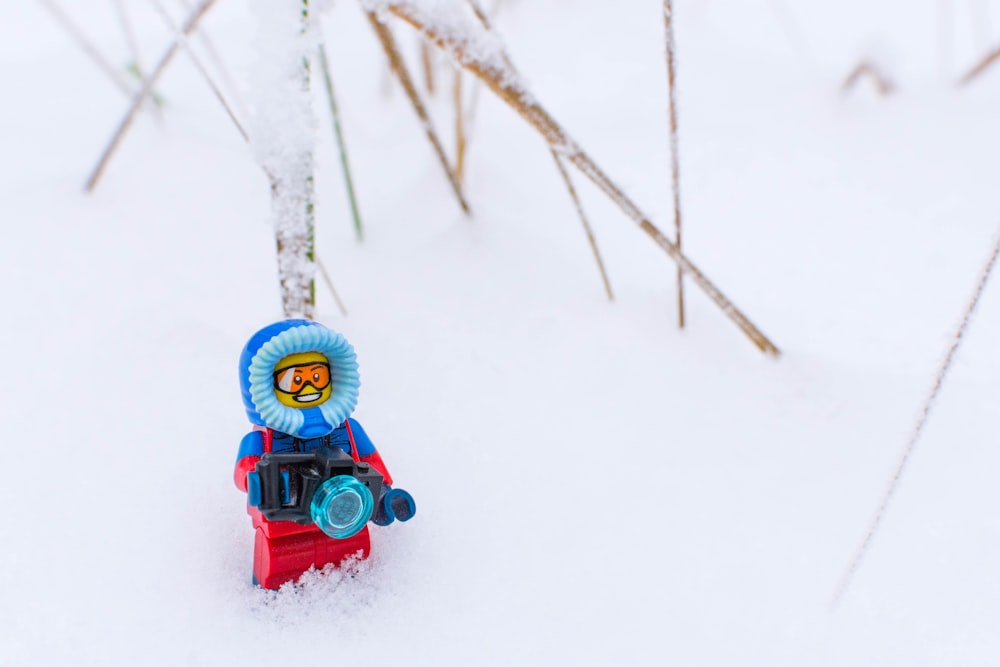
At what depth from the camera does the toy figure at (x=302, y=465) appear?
627 millimetres

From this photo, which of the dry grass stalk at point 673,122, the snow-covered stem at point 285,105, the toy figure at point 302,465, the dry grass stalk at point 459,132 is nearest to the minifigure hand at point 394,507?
the toy figure at point 302,465

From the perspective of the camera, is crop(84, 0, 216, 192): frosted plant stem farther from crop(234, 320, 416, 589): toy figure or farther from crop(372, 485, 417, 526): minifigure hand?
crop(372, 485, 417, 526): minifigure hand

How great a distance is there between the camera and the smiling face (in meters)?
0.65

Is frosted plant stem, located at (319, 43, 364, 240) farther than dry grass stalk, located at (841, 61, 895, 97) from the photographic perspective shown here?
No

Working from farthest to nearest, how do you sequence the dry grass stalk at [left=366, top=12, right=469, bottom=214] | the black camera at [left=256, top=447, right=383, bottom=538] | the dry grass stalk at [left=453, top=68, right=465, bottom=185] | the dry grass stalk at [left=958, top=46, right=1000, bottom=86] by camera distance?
the dry grass stalk at [left=958, top=46, right=1000, bottom=86] → the dry grass stalk at [left=453, top=68, right=465, bottom=185] → the dry grass stalk at [left=366, top=12, right=469, bottom=214] → the black camera at [left=256, top=447, right=383, bottom=538]

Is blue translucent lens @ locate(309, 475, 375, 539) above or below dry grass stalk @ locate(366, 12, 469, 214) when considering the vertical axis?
below

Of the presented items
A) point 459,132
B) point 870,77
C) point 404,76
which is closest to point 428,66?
point 459,132

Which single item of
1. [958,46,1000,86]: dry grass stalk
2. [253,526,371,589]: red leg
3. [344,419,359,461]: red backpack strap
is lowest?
[253,526,371,589]: red leg

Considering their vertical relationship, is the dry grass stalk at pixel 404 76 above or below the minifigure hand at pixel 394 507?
above

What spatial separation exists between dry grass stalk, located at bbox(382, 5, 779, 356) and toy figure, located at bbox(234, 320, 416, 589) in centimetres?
30

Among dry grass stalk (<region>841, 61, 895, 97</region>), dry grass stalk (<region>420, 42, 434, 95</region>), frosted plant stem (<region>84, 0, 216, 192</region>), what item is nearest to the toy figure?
frosted plant stem (<region>84, 0, 216, 192</region>)

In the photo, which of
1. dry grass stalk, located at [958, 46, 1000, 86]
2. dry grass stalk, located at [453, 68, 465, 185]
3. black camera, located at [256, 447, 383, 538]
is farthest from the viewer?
dry grass stalk, located at [958, 46, 1000, 86]

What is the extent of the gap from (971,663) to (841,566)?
0.39 ft

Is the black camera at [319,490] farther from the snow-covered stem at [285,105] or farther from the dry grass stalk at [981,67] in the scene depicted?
the dry grass stalk at [981,67]
